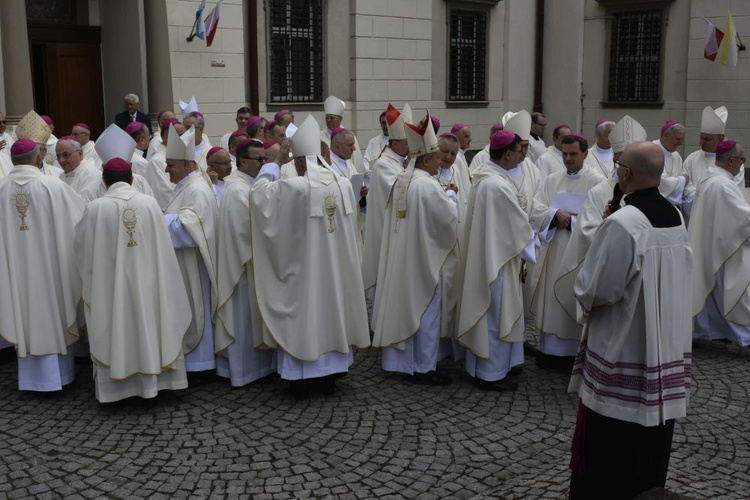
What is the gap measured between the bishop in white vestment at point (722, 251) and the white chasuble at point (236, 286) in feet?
12.6

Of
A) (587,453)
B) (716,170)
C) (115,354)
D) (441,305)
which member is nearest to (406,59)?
(716,170)

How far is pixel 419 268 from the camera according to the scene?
6355 mm

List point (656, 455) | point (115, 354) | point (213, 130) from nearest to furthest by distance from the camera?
point (656, 455) < point (115, 354) < point (213, 130)

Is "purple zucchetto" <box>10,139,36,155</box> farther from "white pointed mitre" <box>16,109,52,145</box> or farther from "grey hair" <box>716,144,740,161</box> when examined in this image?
"grey hair" <box>716,144,740,161</box>

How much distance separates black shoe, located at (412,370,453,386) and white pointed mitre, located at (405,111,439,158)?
1.65 metres

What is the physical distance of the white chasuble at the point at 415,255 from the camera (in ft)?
20.5

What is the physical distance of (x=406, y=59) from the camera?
16000 mm

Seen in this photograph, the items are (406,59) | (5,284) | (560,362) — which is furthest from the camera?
(406,59)

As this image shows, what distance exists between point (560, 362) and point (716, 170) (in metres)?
2.28

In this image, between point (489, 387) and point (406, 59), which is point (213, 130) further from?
point (489, 387)

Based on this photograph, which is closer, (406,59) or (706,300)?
(706,300)

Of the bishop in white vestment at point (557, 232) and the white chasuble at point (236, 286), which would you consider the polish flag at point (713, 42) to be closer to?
the bishop in white vestment at point (557, 232)

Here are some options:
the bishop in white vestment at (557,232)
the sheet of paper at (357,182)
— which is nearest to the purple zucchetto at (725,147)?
the bishop in white vestment at (557,232)

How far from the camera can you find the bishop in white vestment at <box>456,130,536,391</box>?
6.21m
